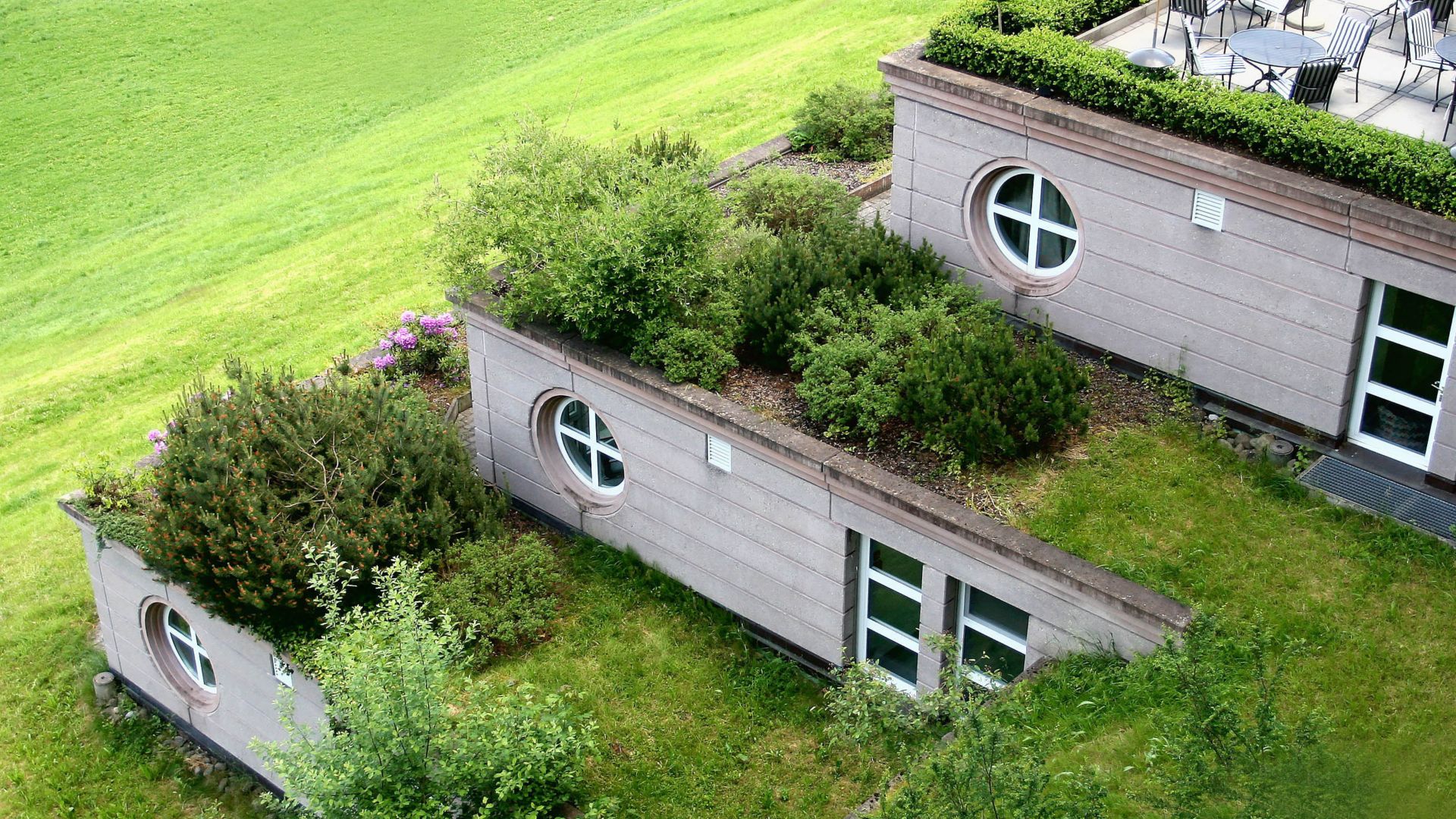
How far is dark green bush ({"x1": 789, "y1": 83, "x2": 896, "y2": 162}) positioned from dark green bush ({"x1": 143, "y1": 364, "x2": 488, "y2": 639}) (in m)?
7.25

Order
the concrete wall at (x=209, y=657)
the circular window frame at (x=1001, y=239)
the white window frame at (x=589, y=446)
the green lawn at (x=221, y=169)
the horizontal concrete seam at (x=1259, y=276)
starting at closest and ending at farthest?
the horizontal concrete seam at (x=1259, y=276) < the circular window frame at (x=1001, y=239) < the concrete wall at (x=209, y=657) < the white window frame at (x=589, y=446) < the green lawn at (x=221, y=169)

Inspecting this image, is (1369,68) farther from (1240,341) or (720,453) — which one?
(720,453)

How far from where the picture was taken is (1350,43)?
15008 millimetres

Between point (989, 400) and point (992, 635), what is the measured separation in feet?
6.75

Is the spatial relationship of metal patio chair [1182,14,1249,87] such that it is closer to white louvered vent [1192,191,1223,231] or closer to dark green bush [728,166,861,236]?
white louvered vent [1192,191,1223,231]

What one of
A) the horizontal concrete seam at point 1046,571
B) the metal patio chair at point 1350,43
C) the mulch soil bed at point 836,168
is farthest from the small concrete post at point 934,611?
the mulch soil bed at point 836,168

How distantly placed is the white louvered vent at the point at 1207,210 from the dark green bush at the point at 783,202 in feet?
14.9

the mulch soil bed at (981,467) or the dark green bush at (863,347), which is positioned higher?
the dark green bush at (863,347)

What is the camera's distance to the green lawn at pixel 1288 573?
10.7 metres

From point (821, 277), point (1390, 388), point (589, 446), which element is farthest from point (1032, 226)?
point (589, 446)

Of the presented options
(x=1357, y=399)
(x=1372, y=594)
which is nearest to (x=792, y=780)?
(x=1372, y=594)

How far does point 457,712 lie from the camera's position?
12906 mm

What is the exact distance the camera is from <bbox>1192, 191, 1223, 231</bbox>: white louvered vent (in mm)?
13250

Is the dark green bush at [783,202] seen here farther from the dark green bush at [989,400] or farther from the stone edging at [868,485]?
the dark green bush at [989,400]
